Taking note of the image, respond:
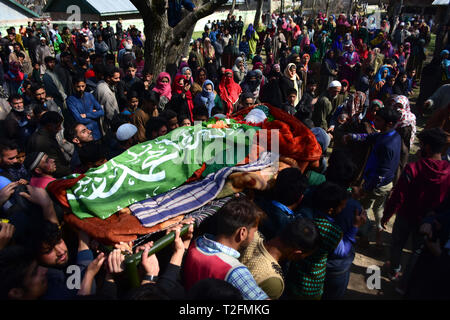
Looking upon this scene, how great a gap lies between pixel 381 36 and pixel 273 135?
1096 centimetres

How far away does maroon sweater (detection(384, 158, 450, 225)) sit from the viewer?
272cm

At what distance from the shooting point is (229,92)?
5918 mm

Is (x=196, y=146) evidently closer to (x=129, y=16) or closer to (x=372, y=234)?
(x=372, y=234)

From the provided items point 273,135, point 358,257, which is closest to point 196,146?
point 273,135

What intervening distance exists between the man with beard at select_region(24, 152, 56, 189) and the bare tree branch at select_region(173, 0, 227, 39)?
462 cm

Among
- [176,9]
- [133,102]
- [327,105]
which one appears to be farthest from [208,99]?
[176,9]

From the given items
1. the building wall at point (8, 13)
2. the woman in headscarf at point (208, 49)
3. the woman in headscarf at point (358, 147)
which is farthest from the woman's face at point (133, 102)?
the building wall at point (8, 13)

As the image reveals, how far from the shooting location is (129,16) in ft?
84.7

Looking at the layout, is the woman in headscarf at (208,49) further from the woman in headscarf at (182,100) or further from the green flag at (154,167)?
the green flag at (154,167)

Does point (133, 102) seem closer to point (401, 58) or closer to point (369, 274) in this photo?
point (369, 274)

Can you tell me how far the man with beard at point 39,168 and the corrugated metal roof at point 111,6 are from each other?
2445cm

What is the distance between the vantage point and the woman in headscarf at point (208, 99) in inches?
209

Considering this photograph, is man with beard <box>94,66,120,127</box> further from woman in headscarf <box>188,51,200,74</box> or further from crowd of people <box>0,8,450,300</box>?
woman in headscarf <box>188,51,200,74</box>

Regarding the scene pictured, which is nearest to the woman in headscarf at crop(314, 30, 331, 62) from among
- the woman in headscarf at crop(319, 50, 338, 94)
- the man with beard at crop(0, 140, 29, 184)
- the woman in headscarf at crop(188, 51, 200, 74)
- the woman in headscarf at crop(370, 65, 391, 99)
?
the woman in headscarf at crop(319, 50, 338, 94)
